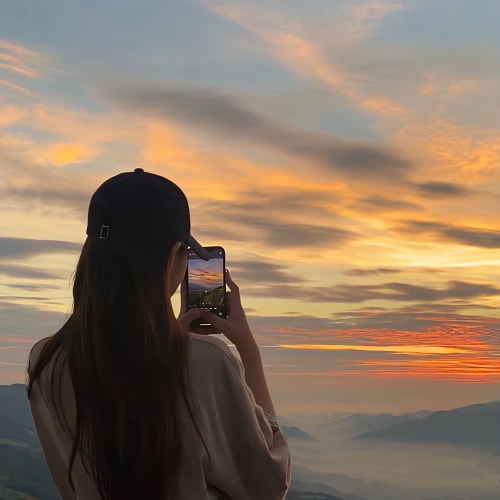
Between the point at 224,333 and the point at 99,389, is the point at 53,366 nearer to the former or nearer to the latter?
the point at 99,389

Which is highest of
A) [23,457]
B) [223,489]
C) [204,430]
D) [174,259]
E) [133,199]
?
[133,199]

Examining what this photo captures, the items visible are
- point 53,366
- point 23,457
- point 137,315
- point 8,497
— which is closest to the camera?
point 137,315

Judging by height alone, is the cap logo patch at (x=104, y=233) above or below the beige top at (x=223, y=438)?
above

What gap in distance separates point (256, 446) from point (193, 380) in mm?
342

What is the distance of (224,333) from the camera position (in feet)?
11.2

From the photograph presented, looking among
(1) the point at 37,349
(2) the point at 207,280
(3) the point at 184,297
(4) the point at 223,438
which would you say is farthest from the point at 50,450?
(2) the point at 207,280

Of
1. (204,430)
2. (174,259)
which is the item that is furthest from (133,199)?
(204,430)

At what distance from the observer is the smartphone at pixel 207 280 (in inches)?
141

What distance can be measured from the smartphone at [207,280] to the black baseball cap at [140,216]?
35cm

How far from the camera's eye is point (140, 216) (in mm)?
3203

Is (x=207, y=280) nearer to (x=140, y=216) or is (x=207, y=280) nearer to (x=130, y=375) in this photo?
(x=140, y=216)

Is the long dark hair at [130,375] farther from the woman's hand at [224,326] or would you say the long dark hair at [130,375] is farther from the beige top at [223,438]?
the woman's hand at [224,326]

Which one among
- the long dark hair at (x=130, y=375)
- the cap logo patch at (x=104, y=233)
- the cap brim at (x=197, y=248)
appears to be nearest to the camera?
the long dark hair at (x=130, y=375)

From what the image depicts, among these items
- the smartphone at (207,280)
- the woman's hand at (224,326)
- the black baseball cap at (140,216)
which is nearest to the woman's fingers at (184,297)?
the smartphone at (207,280)
